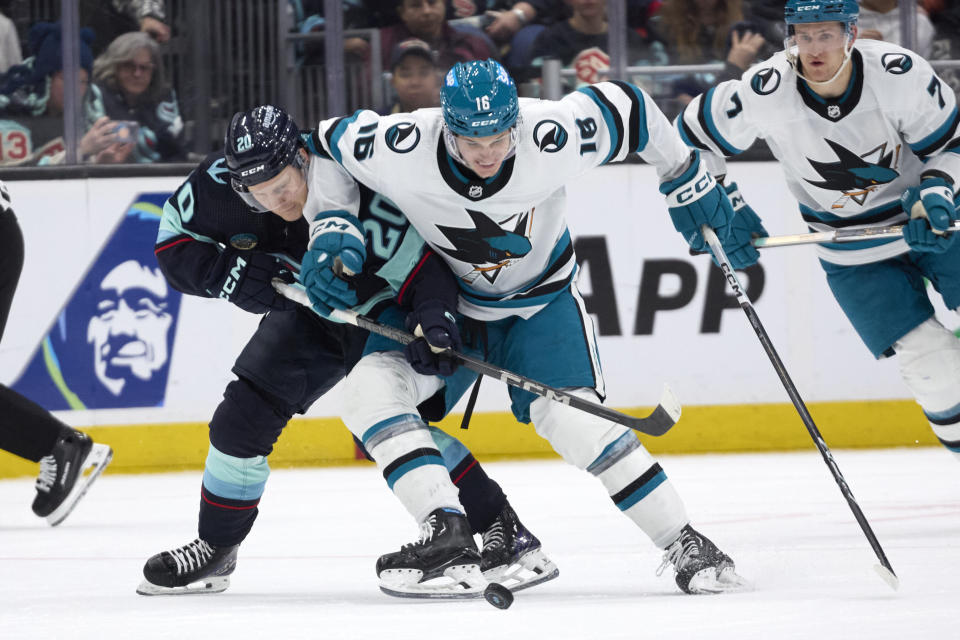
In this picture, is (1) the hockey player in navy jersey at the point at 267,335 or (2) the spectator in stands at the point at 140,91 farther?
(2) the spectator in stands at the point at 140,91

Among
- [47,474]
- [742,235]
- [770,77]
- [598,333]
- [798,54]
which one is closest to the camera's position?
[798,54]

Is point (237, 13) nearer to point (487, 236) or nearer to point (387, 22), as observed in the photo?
point (387, 22)

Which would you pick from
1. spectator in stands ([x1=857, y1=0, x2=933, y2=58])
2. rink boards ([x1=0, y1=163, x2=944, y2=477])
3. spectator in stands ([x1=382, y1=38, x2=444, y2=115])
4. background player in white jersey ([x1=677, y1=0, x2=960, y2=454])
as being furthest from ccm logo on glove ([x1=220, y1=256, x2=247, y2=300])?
spectator in stands ([x1=857, y1=0, x2=933, y2=58])

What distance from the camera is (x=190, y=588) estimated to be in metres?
2.72

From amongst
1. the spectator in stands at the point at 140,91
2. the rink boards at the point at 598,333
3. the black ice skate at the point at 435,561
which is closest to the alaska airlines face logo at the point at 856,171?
the black ice skate at the point at 435,561

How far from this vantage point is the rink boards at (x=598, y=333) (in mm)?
4891

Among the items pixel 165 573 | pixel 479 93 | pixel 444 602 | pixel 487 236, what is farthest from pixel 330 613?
pixel 479 93

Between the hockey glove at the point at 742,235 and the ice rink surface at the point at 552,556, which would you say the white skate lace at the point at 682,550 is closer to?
the ice rink surface at the point at 552,556

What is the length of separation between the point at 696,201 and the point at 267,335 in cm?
92

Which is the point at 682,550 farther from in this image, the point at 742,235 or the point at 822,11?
the point at 822,11

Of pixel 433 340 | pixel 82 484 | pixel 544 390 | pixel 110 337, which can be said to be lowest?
pixel 82 484

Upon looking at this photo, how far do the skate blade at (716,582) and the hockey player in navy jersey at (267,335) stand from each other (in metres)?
0.34

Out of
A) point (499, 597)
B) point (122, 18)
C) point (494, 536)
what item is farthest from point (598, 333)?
point (499, 597)

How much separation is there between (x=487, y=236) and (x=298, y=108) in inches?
115
